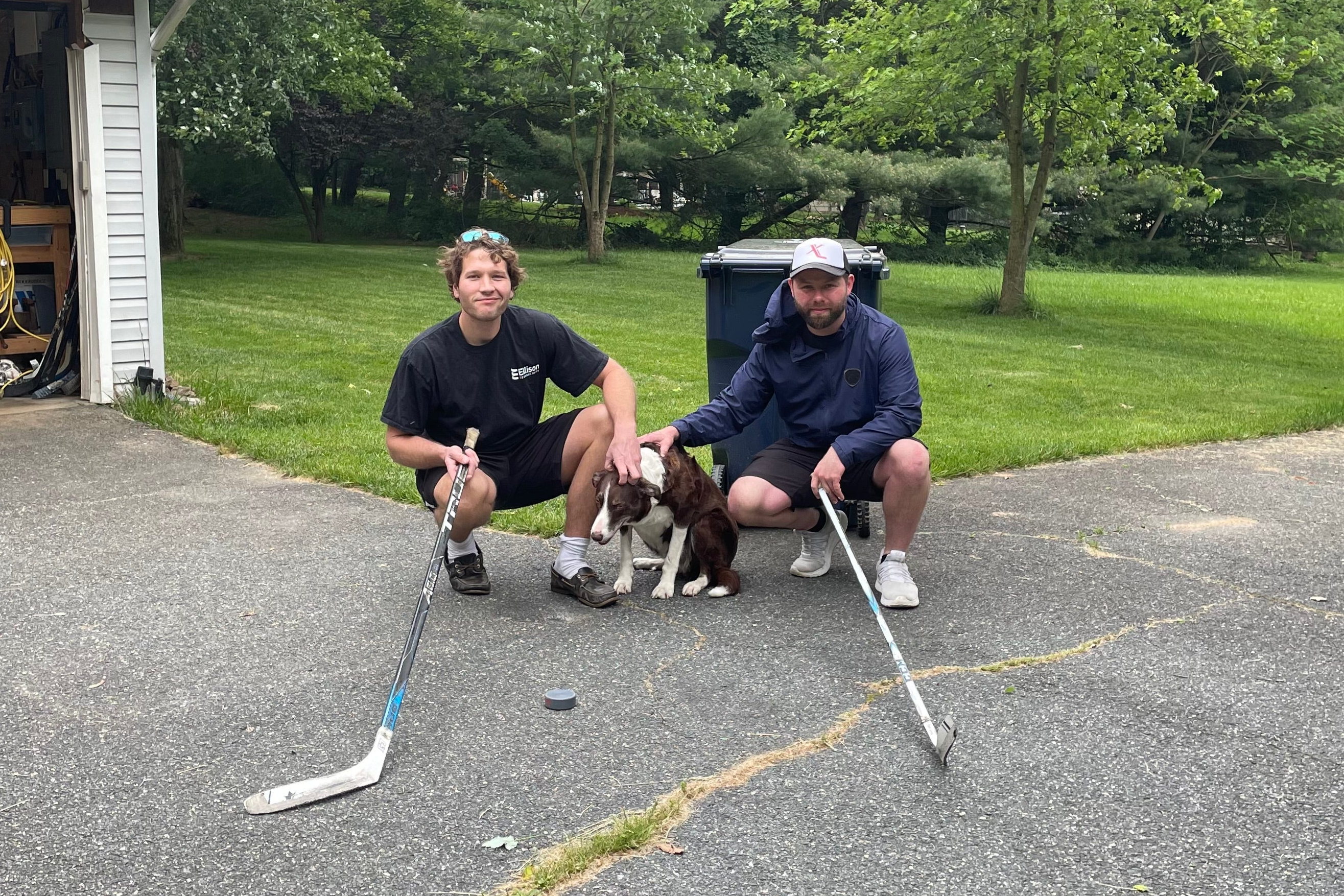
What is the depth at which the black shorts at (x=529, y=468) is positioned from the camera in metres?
5.00

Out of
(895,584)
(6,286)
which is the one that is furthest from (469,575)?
(6,286)

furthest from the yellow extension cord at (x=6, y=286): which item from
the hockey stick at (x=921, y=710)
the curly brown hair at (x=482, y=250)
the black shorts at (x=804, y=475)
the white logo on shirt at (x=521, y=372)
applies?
the hockey stick at (x=921, y=710)

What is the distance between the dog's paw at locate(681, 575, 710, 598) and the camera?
16.6ft

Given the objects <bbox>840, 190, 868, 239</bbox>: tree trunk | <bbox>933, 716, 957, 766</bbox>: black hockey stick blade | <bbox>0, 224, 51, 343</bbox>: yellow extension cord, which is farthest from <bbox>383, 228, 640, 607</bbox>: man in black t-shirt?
<bbox>840, 190, 868, 239</bbox>: tree trunk

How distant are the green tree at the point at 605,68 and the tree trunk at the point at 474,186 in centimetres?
433

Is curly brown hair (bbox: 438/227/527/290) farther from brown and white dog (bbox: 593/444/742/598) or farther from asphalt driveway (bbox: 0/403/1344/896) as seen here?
asphalt driveway (bbox: 0/403/1344/896)

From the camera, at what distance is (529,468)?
5020mm

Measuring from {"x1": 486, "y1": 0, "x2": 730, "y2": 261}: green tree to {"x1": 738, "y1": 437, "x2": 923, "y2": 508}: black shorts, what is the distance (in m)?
20.5

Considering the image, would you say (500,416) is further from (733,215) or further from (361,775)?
(733,215)

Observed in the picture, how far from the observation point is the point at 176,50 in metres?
17.9

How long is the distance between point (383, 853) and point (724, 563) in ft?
7.36

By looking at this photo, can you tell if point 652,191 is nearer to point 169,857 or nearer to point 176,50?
point 176,50

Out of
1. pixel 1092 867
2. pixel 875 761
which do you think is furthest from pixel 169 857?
pixel 1092 867

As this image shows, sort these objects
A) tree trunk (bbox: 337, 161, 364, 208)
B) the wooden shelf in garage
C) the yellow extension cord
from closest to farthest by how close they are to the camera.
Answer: the yellow extension cord
the wooden shelf in garage
tree trunk (bbox: 337, 161, 364, 208)
